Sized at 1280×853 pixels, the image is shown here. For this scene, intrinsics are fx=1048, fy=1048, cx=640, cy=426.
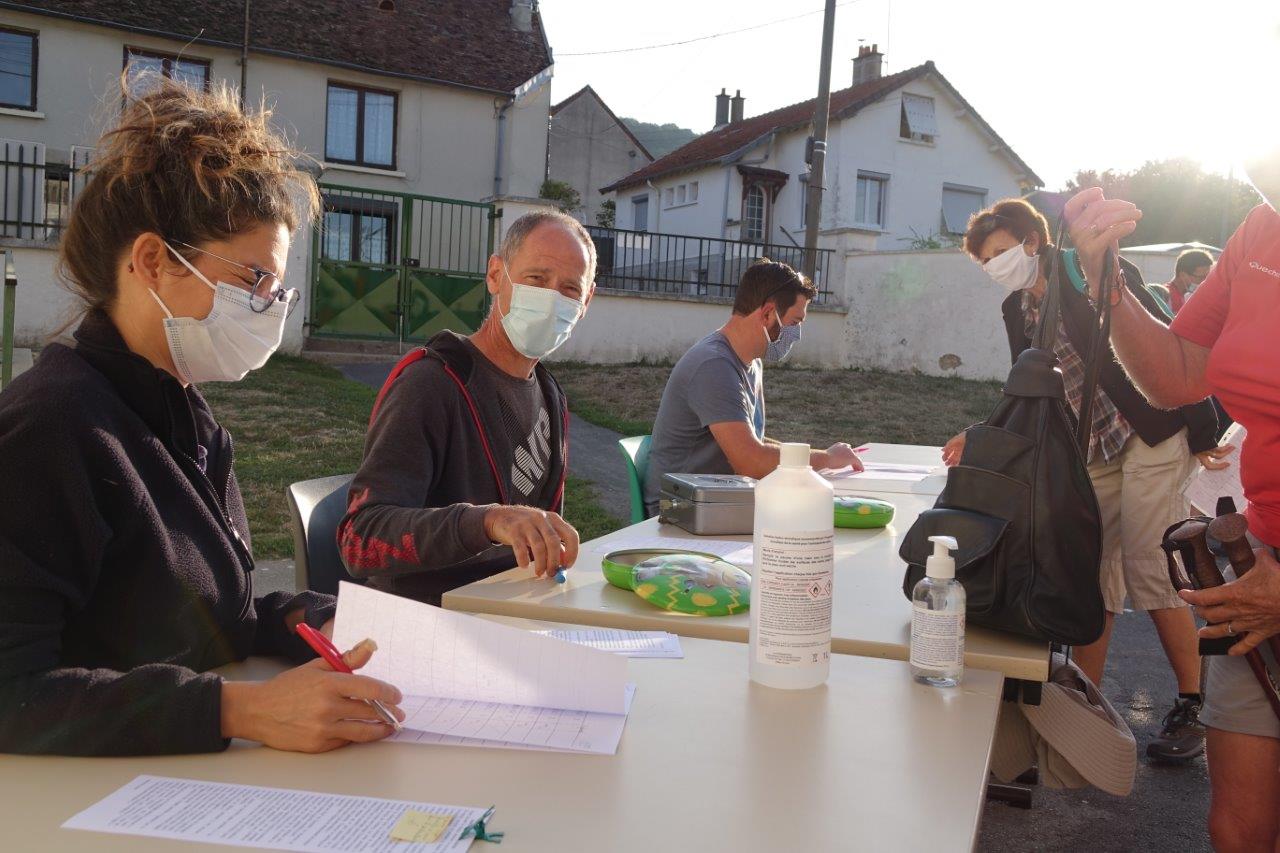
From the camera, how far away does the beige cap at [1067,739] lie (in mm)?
1772

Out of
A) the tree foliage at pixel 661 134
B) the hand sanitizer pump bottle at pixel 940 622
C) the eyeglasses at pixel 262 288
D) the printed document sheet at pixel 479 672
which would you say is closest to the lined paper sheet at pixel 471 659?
the printed document sheet at pixel 479 672

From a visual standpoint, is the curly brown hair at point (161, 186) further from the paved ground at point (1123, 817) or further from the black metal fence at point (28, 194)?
the black metal fence at point (28, 194)

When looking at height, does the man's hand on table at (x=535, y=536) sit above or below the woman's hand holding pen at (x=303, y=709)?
above

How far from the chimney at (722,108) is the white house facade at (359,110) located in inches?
579

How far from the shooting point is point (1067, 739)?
1.85 metres

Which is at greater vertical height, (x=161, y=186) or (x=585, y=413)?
(x=161, y=186)

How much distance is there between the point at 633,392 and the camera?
41.8 feet

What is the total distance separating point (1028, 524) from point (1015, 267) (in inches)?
98.9

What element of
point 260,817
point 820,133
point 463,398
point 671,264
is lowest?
point 260,817

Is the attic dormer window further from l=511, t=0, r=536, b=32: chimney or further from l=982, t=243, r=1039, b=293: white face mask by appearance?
l=982, t=243, r=1039, b=293: white face mask

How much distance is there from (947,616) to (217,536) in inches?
45.9

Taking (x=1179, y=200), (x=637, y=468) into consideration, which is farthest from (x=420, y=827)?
(x=1179, y=200)

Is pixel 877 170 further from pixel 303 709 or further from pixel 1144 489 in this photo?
pixel 303 709

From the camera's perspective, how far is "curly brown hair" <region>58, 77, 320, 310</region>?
1649mm
